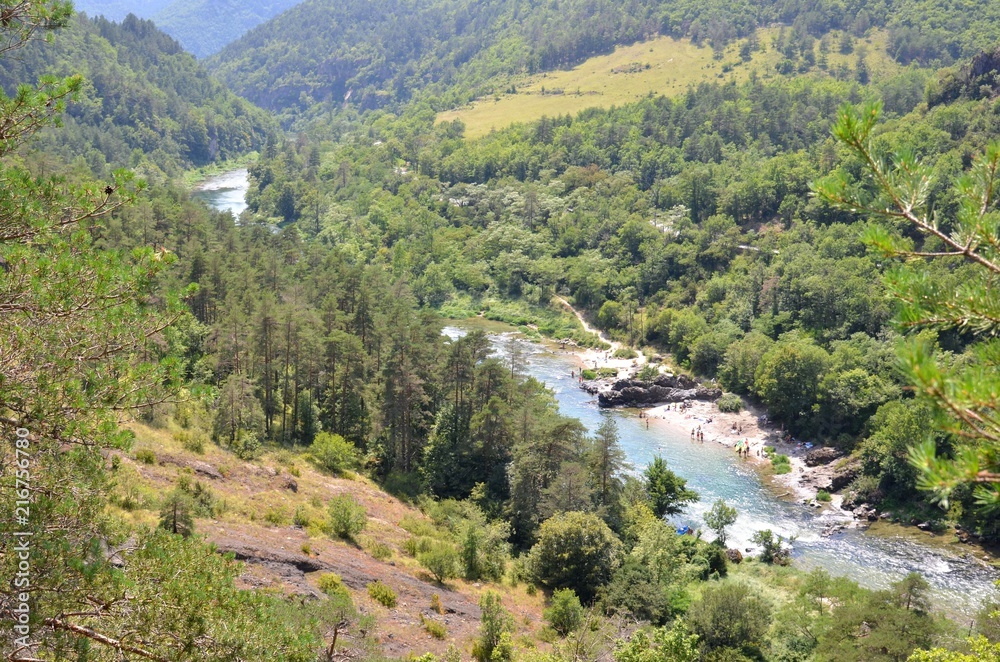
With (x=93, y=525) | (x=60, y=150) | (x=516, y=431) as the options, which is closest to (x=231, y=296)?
(x=516, y=431)

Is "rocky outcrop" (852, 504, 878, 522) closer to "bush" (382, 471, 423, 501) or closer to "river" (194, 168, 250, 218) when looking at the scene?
"bush" (382, 471, 423, 501)

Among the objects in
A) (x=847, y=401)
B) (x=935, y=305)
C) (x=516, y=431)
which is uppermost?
(x=935, y=305)

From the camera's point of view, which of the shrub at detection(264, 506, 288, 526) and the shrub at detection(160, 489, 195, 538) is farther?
the shrub at detection(264, 506, 288, 526)

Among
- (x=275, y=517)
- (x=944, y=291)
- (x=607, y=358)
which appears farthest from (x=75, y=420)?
(x=607, y=358)

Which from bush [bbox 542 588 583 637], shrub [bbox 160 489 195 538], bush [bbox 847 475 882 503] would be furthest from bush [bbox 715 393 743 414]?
shrub [bbox 160 489 195 538]

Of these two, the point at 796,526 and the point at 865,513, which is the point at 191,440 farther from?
the point at 865,513

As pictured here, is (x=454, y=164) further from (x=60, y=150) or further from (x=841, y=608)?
(x=841, y=608)

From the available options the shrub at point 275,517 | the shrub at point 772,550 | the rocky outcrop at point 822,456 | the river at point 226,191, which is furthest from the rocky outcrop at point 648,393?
the river at point 226,191
